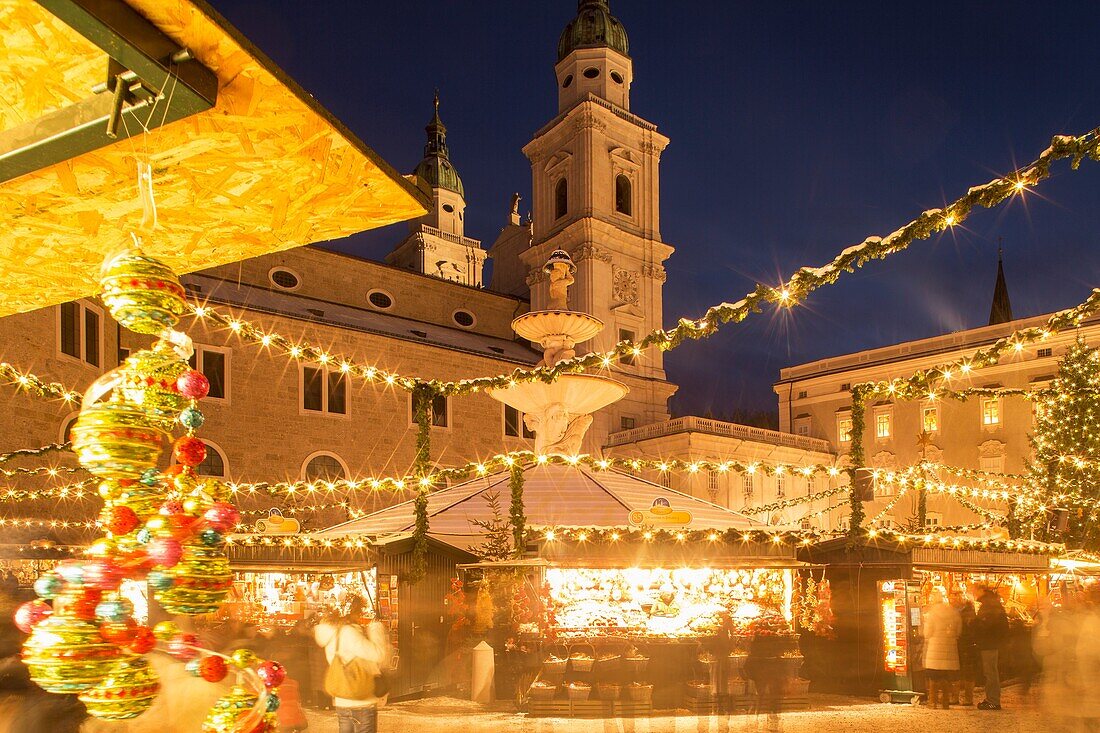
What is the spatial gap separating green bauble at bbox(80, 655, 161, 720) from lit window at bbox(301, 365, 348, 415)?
28631 mm

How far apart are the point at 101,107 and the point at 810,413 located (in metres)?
47.5

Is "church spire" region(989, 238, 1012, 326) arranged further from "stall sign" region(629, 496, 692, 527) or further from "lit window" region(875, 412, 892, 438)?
"stall sign" region(629, 496, 692, 527)

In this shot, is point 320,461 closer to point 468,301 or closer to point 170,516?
point 468,301

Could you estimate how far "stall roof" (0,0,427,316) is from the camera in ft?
6.23

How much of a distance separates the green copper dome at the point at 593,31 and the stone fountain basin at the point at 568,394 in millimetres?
35514

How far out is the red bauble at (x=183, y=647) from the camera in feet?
7.48

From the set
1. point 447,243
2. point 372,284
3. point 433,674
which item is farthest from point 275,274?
point 447,243

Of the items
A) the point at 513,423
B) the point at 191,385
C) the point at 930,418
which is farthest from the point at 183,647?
the point at 930,418

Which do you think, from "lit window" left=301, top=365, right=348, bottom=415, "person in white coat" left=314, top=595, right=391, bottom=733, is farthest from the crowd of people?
"lit window" left=301, top=365, right=348, bottom=415

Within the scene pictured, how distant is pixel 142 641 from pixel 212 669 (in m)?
0.23

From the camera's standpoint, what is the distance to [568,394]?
14258 mm

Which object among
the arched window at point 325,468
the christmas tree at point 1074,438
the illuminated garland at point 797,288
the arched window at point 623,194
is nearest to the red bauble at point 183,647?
the illuminated garland at point 797,288

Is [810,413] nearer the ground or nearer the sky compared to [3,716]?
nearer the sky

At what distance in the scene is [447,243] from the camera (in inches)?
2943
